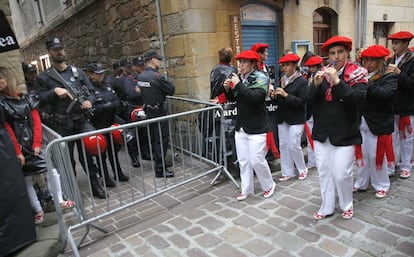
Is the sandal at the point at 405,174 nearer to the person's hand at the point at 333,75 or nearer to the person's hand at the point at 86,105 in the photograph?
the person's hand at the point at 333,75

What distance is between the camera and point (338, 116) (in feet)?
10.5

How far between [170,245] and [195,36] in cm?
373

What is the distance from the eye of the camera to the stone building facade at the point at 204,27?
5738mm

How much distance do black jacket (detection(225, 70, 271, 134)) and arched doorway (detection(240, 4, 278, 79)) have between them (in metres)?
2.86

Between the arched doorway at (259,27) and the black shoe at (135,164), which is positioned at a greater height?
the arched doorway at (259,27)

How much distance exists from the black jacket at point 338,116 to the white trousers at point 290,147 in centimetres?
104

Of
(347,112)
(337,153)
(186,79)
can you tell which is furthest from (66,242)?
(186,79)

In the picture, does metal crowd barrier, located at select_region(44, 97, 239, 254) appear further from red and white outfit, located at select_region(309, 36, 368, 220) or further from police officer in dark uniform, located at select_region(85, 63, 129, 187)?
red and white outfit, located at select_region(309, 36, 368, 220)

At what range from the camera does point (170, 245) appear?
318 centimetres

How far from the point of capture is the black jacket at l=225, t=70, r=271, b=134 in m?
3.62

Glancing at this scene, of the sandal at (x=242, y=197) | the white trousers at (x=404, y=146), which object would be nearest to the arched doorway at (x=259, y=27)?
the white trousers at (x=404, y=146)

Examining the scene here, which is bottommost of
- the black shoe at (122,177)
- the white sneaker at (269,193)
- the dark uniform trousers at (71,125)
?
the white sneaker at (269,193)

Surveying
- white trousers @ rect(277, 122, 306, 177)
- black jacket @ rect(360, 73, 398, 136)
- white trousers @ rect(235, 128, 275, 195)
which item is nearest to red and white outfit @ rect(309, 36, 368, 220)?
black jacket @ rect(360, 73, 398, 136)

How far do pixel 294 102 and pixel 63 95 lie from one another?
298cm
